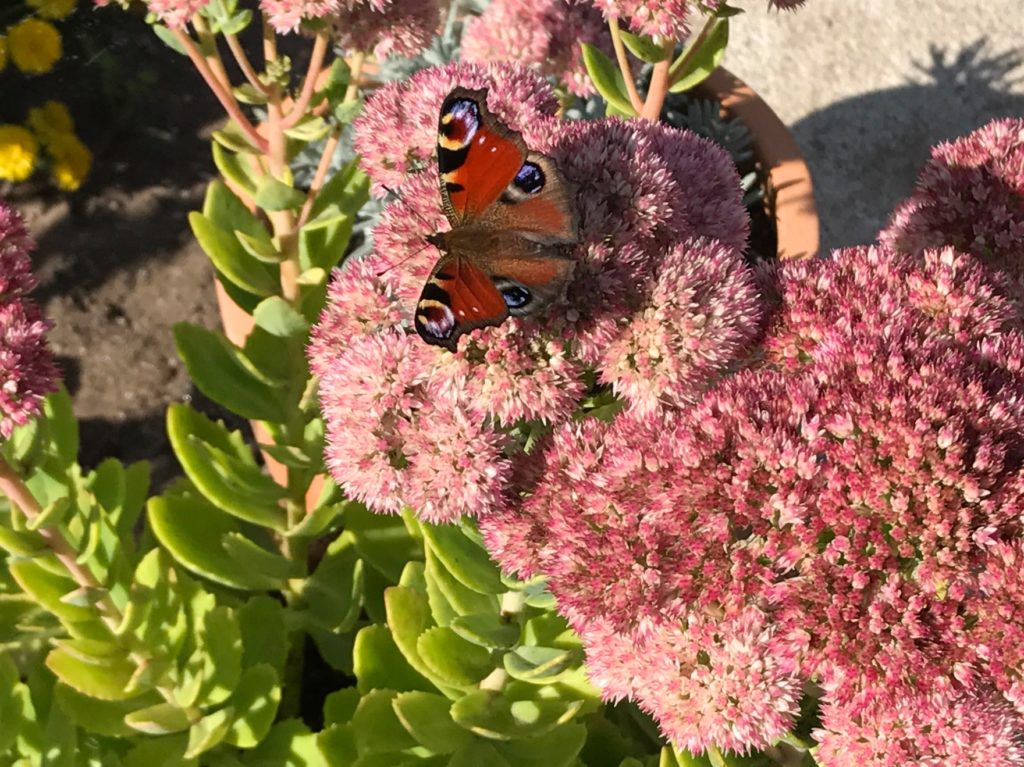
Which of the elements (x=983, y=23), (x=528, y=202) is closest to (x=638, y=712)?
(x=528, y=202)

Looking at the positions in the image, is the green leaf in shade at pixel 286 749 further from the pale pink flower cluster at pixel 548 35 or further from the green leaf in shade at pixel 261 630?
the pale pink flower cluster at pixel 548 35

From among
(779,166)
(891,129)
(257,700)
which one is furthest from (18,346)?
(891,129)

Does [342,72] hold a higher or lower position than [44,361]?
higher

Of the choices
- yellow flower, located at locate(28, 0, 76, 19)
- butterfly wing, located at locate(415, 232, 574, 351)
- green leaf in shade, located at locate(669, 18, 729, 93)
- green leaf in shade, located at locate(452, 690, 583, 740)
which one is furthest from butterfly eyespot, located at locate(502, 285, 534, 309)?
yellow flower, located at locate(28, 0, 76, 19)

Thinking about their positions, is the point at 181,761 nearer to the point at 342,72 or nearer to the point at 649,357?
the point at 649,357

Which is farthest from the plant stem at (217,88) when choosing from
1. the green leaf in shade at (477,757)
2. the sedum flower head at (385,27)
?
the green leaf in shade at (477,757)
